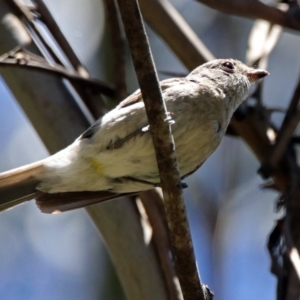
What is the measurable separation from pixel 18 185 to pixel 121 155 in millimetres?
542

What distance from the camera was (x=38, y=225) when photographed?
759cm

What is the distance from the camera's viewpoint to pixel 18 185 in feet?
10.3

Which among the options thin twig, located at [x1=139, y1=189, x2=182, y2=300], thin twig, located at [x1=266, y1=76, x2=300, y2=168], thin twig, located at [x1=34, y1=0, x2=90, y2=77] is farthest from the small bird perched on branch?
thin twig, located at [x1=34, y1=0, x2=90, y2=77]

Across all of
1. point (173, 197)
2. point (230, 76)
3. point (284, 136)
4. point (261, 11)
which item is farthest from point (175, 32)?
point (173, 197)

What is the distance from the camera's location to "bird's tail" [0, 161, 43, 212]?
121 inches

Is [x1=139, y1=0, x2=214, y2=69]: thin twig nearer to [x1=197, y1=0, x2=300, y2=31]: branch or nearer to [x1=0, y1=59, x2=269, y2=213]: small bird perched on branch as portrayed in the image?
[x1=197, y1=0, x2=300, y2=31]: branch

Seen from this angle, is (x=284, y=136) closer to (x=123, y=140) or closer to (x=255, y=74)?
(x=255, y=74)

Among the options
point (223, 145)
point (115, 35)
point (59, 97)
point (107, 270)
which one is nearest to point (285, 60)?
point (223, 145)

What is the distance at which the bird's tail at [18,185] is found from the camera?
3076 mm

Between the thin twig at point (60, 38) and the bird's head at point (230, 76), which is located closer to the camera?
the bird's head at point (230, 76)

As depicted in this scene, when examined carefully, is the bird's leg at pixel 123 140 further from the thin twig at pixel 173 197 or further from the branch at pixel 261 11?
the branch at pixel 261 11

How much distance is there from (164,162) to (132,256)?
3.23 ft

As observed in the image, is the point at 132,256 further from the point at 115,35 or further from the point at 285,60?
the point at 285,60

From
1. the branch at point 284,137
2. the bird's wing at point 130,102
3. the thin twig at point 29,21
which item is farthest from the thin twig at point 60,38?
the branch at point 284,137
